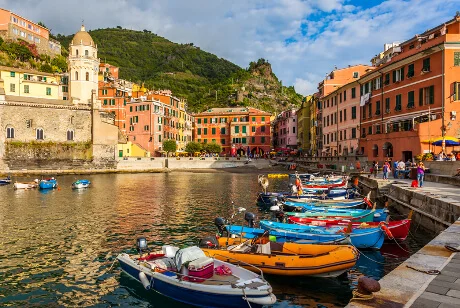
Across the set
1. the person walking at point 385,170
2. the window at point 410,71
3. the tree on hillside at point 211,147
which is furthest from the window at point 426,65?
the tree on hillside at point 211,147

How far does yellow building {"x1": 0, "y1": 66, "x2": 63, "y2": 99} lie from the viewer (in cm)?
7325

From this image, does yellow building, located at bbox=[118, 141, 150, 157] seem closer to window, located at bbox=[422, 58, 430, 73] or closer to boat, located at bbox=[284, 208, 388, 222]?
window, located at bbox=[422, 58, 430, 73]

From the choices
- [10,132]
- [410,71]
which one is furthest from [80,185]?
[410,71]

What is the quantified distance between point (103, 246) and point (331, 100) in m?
56.6

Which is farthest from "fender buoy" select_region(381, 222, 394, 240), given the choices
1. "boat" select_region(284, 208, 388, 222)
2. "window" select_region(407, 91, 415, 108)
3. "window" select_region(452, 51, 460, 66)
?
"window" select_region(407, 91, 415, 108)

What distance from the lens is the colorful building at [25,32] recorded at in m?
92.9

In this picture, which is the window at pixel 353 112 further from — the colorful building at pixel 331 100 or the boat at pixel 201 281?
the boat at pixel 201 281

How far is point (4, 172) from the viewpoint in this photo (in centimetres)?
6262

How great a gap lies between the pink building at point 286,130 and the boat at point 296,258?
86312 millimetres

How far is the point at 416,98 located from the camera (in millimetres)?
38781

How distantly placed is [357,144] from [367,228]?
131ft

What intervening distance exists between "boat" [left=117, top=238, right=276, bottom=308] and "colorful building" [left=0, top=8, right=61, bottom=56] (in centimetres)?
10555

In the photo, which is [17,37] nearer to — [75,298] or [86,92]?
[86,92]

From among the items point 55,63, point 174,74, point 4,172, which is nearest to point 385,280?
point 4,172
